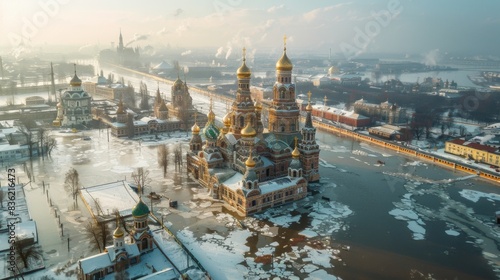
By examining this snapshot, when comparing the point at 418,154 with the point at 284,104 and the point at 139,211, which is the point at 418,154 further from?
the point at 139,211

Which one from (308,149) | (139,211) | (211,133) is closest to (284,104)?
(308,149)

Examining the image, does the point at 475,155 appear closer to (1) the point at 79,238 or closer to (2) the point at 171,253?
(2) the point at 171,253

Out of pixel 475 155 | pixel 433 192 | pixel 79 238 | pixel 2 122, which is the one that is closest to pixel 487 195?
pixel 433 192

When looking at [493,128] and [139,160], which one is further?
[493,128]

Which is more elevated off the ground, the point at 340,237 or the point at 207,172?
the point at 207,172

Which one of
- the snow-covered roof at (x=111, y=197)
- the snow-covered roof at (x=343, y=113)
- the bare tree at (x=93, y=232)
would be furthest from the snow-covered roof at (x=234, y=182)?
the snow-covered roof at (x=343, y=113)
